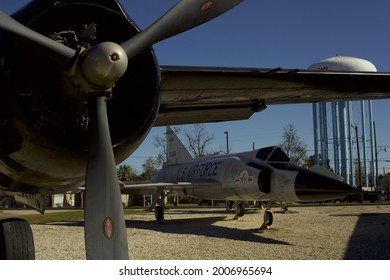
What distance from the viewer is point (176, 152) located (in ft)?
97.3

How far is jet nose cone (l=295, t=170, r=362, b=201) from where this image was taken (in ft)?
48.5

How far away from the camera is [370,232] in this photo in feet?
50.1

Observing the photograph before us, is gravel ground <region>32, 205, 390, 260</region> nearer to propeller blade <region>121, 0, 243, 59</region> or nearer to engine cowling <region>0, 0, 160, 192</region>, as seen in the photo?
engine cowling <region>0, 0, 160, 192</region>

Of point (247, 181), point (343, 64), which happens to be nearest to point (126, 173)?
point (343, 64)

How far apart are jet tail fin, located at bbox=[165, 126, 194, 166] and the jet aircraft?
2299 centimetres

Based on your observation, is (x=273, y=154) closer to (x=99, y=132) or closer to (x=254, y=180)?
(x=254, y=180)

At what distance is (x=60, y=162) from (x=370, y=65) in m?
48.7

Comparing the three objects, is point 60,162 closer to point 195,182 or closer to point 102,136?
point 102,136

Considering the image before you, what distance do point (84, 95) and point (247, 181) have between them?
15.1 m

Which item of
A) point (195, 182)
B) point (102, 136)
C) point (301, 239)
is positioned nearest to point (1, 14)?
point (102, 136)

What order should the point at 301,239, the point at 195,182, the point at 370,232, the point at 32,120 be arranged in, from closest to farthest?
the point at 32,120 → the point at 301,239 → the point at 370,232 → the point at 195,182

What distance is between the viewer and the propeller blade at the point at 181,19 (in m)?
4.76

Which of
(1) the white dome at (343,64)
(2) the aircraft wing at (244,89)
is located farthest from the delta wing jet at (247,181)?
(1) the white dome at (343,64)

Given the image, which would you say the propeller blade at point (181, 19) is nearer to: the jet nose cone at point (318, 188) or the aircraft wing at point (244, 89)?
the aircraft wing at point (244, 89)
